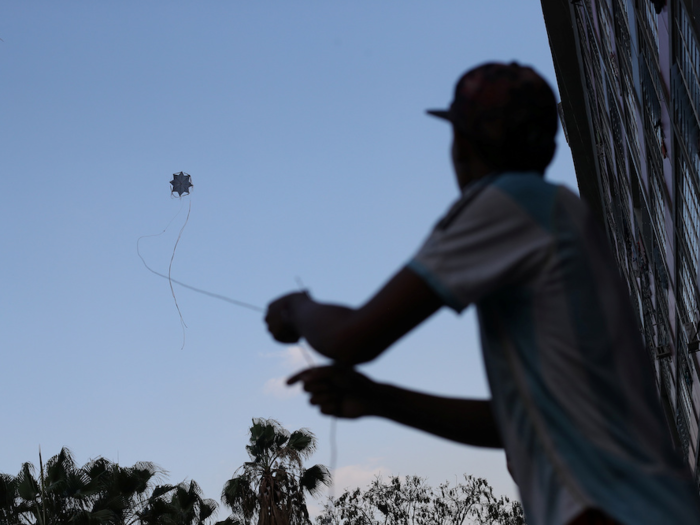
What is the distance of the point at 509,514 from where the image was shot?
38750 mm

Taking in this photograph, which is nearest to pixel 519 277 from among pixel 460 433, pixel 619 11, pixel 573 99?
pixel 460 433

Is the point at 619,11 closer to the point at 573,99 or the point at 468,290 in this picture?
the point at 573,99

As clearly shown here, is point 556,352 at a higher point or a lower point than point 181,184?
lower

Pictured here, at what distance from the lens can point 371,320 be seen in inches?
50.5

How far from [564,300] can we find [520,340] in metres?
0.10

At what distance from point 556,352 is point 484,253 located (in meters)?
0.20

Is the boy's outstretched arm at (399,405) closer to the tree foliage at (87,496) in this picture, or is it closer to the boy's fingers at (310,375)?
the boy's fingers at (310,375)

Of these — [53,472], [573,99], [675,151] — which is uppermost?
[573,99]

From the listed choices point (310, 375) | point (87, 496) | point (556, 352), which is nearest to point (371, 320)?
point (310, 375)

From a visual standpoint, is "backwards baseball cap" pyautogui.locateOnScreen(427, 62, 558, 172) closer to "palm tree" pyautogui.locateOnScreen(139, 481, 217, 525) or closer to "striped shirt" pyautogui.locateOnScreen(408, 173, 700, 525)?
"striped shirt" pyautogui.locateOnScreen(408, 173, 700, 525)

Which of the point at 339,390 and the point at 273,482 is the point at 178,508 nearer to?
the point at 273,482

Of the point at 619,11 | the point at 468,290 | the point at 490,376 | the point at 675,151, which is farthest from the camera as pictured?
the point at 619,11

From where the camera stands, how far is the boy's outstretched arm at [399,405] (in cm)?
144

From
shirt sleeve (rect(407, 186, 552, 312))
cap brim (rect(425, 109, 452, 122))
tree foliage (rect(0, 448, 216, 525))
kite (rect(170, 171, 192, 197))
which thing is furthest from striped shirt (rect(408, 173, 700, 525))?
tree foliage (rect(0, 448, 216, 525))
